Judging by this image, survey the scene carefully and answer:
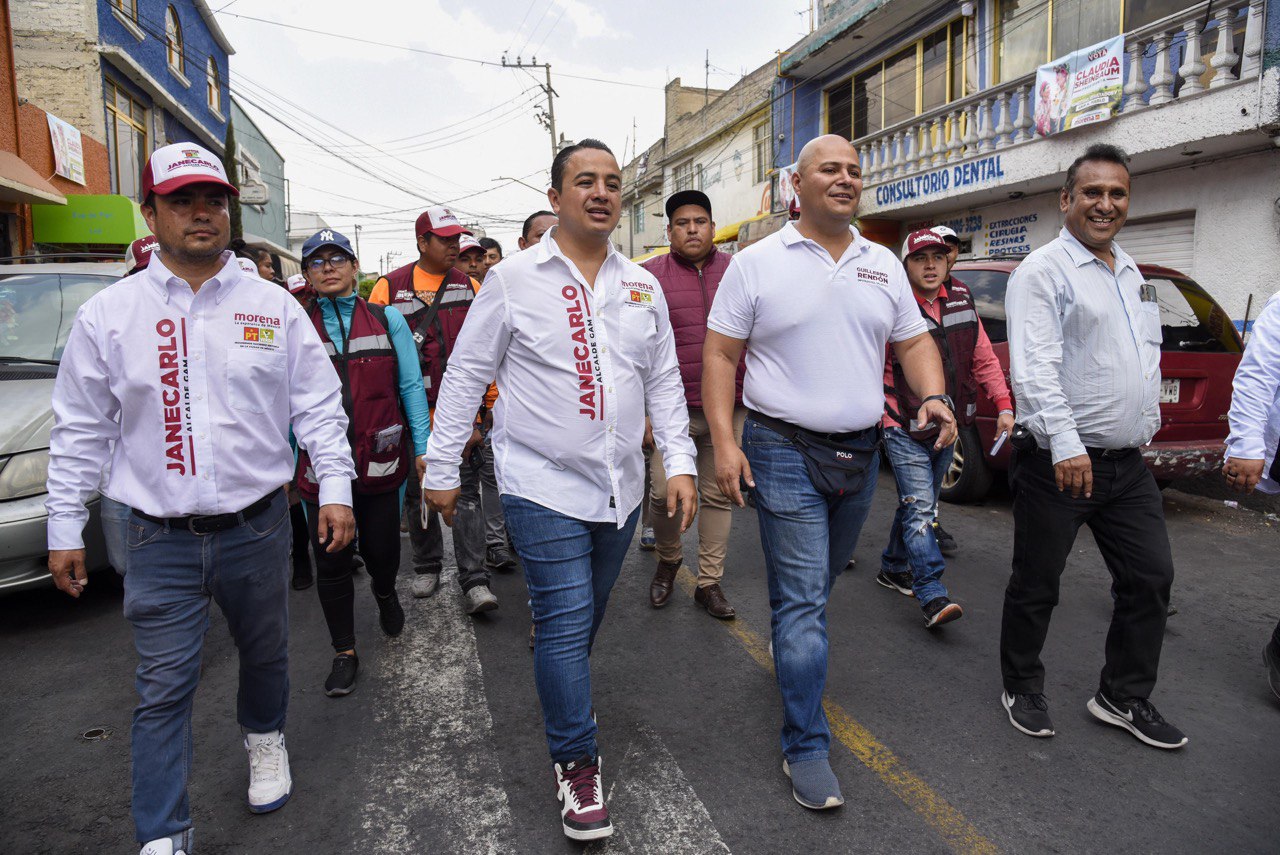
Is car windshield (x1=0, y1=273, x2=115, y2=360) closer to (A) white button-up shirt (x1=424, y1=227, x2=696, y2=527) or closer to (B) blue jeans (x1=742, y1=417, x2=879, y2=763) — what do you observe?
(A) white button-up shirt (x1=424, y1=227, x2=696, y2=527)

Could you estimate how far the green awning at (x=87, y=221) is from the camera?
13.1 metres

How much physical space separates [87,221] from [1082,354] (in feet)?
48.9

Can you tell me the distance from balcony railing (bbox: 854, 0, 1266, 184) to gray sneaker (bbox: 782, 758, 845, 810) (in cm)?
950

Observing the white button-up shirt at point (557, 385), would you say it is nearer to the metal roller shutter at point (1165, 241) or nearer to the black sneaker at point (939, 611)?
the black sneaker at point (939, 611)

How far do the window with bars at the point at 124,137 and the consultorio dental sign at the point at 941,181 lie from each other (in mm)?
13975

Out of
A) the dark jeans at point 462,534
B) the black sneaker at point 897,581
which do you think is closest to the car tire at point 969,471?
the black sneaker at point 897,581

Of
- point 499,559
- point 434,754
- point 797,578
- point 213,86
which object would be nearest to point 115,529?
point 434,754

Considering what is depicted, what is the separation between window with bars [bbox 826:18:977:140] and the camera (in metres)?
14.6

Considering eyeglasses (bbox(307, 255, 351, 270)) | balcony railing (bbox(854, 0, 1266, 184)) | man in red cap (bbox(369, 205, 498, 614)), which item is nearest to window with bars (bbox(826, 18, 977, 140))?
balcony railing (bbox(854, 0, 1266, 184))

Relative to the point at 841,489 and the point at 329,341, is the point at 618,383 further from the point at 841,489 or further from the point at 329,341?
the point at 329,341

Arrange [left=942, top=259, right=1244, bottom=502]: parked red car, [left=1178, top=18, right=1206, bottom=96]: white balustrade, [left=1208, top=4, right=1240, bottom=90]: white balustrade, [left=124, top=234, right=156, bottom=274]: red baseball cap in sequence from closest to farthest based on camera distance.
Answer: [left=124, top=234, right=156, bottom=274]: red baseball cap → [left=942, top=259, right=1244, bottom=502]: parked red car → [left=1208, top=4, right=1240, bottom=90]: white balustrade → [left=1178, top=18, right=1206, bottom=96]: white balustrade

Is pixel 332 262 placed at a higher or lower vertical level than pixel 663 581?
higher

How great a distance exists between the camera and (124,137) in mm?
16922

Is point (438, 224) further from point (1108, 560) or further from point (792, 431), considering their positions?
point (1108, 560)
